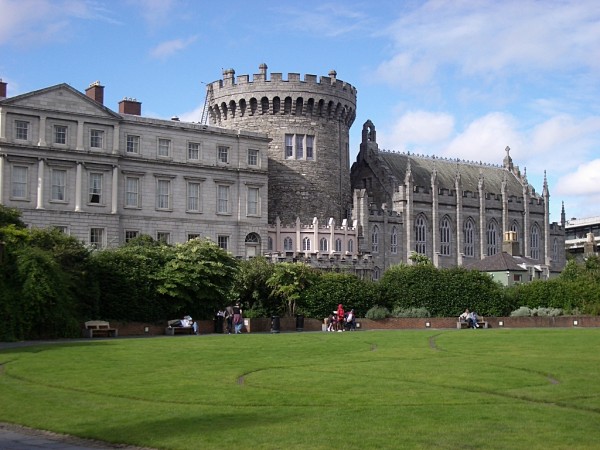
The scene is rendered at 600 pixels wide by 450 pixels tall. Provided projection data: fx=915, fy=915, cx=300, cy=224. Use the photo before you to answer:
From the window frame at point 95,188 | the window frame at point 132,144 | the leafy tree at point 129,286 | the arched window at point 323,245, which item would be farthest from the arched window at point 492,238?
the leafy tree at point 129,286

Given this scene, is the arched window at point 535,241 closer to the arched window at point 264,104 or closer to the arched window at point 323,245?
the arched window at point 323,245

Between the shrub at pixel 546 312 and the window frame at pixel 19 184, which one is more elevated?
the window frame at pixel 19 184

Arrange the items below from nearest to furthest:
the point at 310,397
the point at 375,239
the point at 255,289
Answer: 1. the point at 310,397
2. the point at 255,289
3. the point at 375,239

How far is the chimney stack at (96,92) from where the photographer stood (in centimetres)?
7038

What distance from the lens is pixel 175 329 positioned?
46.4 metres

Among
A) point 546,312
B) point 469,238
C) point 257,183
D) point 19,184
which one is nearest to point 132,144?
point 19,184

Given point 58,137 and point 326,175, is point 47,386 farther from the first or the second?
point 326,175

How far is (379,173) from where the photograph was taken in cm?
9662

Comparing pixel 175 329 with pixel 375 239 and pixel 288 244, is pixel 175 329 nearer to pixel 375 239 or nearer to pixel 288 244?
pixel 288 244

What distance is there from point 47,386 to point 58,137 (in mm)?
47982

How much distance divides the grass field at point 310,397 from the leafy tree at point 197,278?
17.4 metres

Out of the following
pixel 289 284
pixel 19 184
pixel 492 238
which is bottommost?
pixel 289 284

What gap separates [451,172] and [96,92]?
4787 cm

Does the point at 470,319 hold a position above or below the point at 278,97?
below
